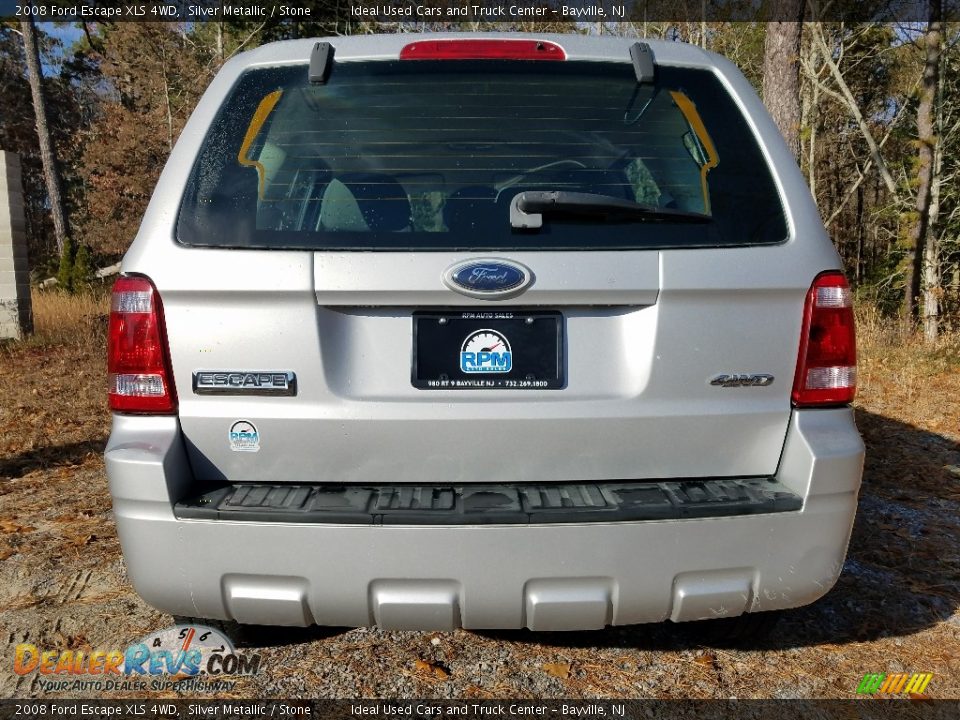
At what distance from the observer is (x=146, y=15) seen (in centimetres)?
2255

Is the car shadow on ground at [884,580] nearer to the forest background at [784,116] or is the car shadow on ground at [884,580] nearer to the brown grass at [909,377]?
the brown grass at [909,377]

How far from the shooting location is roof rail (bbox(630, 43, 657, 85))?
2.32 meters

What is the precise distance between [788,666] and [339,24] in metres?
25.0

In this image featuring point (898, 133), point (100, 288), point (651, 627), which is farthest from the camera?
point (100, 288)

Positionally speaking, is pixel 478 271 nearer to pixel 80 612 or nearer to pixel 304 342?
pixel 304 342

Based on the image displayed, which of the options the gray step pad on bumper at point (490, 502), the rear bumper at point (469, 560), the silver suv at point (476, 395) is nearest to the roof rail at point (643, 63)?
the silver suv at point (476, 395)

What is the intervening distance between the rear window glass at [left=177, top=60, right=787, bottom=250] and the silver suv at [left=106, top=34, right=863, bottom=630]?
1cm

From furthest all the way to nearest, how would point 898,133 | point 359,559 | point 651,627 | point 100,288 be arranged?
point 100,288, point 898,133, point 651,627, point 359,559

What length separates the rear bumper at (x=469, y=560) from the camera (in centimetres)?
202

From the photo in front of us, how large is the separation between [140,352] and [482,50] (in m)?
1.38

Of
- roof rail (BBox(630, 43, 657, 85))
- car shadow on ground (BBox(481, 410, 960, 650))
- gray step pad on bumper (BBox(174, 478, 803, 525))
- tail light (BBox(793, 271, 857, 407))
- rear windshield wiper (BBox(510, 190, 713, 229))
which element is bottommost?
car shadow on ground (BBox(481, 410, 960, 650))

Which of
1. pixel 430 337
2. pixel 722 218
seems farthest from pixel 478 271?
pixel 722 218

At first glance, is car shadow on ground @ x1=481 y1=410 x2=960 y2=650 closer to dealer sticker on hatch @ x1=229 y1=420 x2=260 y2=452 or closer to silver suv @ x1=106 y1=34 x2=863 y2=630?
silver suv @ x1=106 y1=34 x2=863 y2=630

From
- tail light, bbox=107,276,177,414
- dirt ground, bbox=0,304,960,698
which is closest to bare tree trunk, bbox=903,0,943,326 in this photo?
dirt ground, bbox=0,304,960,698
